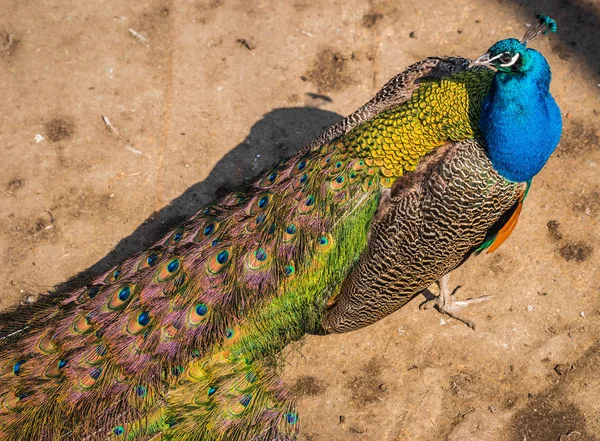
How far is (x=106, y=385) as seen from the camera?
3.32m

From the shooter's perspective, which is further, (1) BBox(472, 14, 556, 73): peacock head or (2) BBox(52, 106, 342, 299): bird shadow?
(2) BBox(52, 106, 342, 299): bird shadow

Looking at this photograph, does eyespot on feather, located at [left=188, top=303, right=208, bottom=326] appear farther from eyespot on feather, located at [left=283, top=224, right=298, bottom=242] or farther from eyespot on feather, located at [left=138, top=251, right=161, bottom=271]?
eyespot on feather, located at [left=283, top=224, right=298, bottom=242]

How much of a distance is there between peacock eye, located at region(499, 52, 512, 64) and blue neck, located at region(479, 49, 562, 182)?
83mm

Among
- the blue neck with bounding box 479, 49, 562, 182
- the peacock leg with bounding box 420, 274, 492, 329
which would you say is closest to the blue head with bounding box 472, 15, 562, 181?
the blue neck with bounding box 479, 49, 562, 182

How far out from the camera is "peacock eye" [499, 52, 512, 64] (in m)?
3.47

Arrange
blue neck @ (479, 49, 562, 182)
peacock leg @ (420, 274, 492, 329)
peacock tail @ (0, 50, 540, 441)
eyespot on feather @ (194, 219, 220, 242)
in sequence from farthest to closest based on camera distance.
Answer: peacock leg @ (420, 274, 492, 329) → eyespot on feather @ (194, 219, 220, 242) → blue neck @ (479, 49, 562, 182) → peacock tail @ (0, 50, 540, 441)

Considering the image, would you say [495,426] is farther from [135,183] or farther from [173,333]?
[135,183]

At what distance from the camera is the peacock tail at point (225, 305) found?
3332mm

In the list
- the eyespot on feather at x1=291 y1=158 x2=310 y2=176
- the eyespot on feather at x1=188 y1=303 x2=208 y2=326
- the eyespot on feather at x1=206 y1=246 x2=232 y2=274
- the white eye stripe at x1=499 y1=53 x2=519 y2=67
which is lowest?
the eyespot on feather at x1=188 y1=303 x2=208 y2=326

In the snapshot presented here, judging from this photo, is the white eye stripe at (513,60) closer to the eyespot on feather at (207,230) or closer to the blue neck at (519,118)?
the blue neck at (519,118)

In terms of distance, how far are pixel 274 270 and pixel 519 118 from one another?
1.63m

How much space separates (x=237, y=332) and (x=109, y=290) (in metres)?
0.76

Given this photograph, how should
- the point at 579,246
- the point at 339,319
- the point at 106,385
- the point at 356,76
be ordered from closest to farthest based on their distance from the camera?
the point at 106,385
the point at 339,319
the point at 579,246
the point at 356,76

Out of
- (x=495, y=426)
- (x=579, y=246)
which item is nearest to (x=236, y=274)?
(x=495, y=426)
